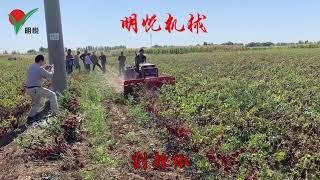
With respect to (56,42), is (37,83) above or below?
below

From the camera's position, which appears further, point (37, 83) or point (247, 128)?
point (37, 83)

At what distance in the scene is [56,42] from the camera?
44.8ft

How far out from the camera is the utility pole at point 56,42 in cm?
1338

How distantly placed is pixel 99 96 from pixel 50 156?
794 centimetres

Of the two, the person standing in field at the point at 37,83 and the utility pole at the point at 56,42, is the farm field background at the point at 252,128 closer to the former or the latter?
the person standing in field at the point at 37,83

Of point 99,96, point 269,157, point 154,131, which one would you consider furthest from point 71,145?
point 99,96

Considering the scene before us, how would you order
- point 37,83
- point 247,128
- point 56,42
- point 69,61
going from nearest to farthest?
point 247,128 < point 37,83 < point 56,42 < point 69,61

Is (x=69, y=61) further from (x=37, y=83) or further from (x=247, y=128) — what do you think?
(x=247, y=128)

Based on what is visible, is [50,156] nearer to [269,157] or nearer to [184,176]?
[184,176]

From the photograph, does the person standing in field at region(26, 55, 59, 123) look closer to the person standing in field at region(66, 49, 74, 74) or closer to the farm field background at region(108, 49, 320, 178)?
the farm field background at region(108, 49, 320, 178)

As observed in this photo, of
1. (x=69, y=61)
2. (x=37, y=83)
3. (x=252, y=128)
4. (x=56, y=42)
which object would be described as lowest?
(x=252, y=128)

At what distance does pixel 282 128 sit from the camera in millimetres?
8289

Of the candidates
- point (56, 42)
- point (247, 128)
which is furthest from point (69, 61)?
point (247, 128)

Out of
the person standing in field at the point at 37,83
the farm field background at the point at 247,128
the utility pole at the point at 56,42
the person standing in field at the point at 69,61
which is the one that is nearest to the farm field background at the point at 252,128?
the farm field background at the point at 247,128
